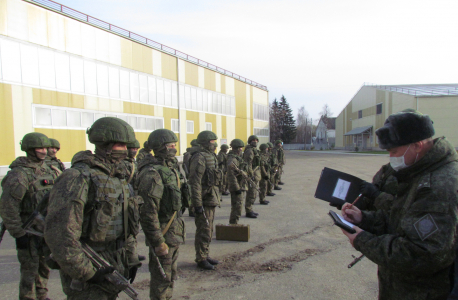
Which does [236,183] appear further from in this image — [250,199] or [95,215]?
[95,215]

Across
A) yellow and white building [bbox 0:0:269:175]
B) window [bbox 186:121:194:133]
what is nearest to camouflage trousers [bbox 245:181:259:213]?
yellow and white building [bbox 0:0:269:175]

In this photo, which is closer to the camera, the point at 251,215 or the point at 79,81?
the point at 251,215

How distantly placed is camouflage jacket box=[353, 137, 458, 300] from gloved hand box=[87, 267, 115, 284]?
183 centimetres

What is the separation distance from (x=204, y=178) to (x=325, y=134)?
73134 mm

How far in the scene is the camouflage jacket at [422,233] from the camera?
1490mm

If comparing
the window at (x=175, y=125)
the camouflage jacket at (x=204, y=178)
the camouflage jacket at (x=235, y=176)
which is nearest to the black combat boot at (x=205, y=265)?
the camouflage jacket at (x=204, y=178)

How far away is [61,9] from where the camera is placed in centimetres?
1758

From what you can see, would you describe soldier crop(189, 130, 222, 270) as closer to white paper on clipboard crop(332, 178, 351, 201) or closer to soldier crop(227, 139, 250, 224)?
soldier crop(227, 139, 250, 224)

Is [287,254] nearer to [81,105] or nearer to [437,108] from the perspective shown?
[81,105]

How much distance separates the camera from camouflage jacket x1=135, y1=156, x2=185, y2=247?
2914 mm

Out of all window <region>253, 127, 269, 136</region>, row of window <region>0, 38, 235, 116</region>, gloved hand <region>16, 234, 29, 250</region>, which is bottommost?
gloved hand <region>16, 234, 29, 250</region>

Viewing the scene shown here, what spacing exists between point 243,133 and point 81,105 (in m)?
22.3

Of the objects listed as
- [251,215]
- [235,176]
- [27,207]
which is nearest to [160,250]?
[27,207]

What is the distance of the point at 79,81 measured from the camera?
60.7 feet
